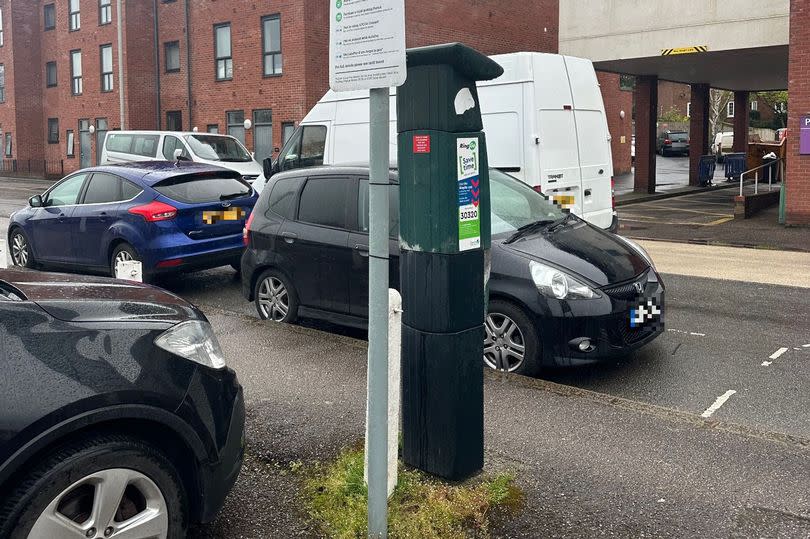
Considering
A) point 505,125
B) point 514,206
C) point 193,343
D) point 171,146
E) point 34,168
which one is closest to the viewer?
point 193,343

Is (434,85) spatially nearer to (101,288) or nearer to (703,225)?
(101,288)

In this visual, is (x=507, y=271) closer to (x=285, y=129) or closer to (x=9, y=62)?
(x=285, y=129)

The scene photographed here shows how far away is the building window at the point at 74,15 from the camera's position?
121 feet

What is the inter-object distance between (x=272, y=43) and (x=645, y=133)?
12.5m

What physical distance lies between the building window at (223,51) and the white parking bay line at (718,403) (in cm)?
2596

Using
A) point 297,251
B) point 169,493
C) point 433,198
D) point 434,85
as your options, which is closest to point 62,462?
point 169,493

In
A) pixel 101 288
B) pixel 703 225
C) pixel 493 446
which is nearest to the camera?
pixel 101 288

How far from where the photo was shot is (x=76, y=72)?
3719cm

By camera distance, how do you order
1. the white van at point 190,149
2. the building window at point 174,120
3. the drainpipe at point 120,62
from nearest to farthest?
the white van at point 190,149, the building window at point 174,120, the drainpipe at point 120,62

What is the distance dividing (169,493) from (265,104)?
25.8 m

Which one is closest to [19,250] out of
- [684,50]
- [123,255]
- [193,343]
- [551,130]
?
[123,255]

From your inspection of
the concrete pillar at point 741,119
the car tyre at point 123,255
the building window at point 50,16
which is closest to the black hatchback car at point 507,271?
the car tyre at point 123,255

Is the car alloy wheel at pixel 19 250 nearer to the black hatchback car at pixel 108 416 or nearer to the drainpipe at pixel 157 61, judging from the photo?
the black hatchback car at pixel 108 416

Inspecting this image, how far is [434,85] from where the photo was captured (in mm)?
3902
